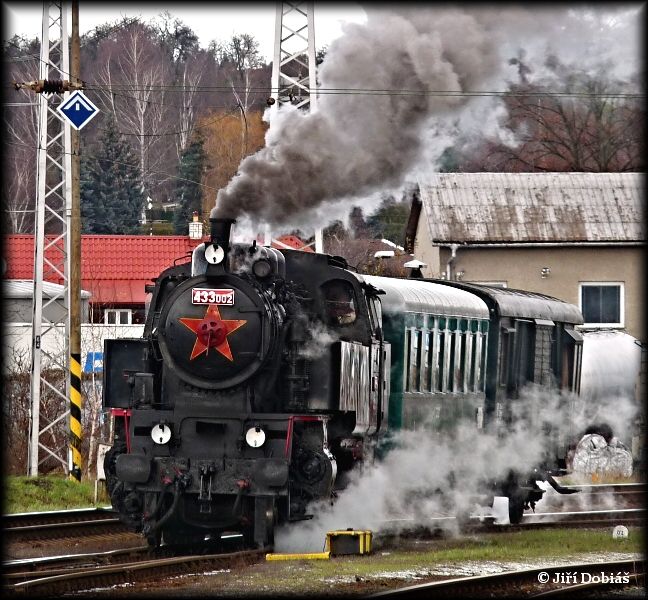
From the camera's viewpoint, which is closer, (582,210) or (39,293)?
(39,293)

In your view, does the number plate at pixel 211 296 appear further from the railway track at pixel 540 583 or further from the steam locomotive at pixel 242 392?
the railway track at pixel 540 583

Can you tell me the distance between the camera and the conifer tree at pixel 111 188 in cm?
4847

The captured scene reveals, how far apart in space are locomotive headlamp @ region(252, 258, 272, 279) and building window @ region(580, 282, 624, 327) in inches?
838

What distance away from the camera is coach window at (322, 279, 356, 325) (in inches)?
488

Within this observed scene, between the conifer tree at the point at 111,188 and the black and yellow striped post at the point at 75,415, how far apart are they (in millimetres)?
29822

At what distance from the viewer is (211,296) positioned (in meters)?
11.7

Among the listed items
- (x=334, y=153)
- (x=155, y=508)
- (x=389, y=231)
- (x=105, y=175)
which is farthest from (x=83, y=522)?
(x=105, y=175)

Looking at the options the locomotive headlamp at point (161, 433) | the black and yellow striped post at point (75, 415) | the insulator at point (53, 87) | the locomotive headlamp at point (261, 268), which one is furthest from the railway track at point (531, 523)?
the insulator at point (53, 87)

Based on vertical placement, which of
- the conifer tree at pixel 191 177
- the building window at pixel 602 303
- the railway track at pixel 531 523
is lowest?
the railway track at pixel 531 523

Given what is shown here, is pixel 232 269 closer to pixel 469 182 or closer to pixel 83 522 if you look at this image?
pixel 83 522

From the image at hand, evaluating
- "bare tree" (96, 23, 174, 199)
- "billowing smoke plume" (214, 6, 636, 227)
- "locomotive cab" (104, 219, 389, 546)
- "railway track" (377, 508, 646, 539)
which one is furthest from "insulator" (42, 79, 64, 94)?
"bare tree" (96, 23, 174, 199)

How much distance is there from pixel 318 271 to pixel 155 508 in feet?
8.73

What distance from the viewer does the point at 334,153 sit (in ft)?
47.6

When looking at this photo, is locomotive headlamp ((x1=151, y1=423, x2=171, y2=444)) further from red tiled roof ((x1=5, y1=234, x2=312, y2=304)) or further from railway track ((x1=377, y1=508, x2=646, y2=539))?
red tiled roof ((x1=5, y1=234, x2=312, y2=304))
